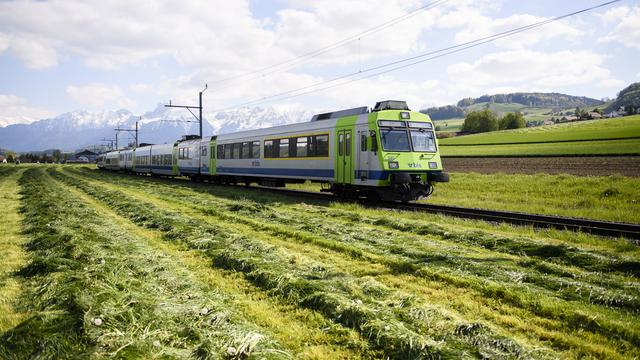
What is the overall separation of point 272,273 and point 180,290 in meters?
1.42

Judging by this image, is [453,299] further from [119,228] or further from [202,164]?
[202,164]

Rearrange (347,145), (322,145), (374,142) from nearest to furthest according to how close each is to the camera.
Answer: (374,142), (347,145), (322,145)

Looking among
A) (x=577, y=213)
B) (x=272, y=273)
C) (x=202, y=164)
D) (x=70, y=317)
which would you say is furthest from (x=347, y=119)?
(x=202, y=164)

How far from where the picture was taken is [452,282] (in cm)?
675

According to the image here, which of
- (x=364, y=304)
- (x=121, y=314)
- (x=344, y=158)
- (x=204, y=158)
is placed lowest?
(x=364, y=304)

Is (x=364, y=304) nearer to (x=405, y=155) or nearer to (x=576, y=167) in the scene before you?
(x=405, y=155)

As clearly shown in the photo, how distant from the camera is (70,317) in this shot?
15.0 ft

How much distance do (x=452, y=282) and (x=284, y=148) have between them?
17.8 metres

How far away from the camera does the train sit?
57.7 feet

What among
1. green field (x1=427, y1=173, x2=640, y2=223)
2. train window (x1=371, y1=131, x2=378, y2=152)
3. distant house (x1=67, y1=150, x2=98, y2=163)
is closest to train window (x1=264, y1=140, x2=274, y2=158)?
train window (x1=371, y1=131, x2=378, y2=152)

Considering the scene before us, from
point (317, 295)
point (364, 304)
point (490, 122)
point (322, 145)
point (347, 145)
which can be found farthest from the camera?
point (490, 122)

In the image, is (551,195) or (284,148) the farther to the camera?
(284,148)

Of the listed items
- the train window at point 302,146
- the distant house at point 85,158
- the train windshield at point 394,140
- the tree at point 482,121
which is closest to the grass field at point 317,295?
the train windshield at point 394,140

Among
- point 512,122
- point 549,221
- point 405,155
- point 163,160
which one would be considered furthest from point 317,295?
point 512,122
